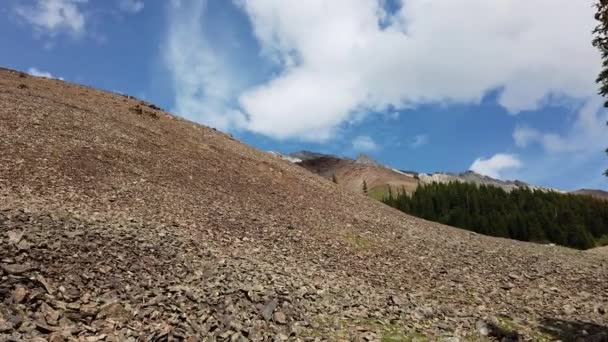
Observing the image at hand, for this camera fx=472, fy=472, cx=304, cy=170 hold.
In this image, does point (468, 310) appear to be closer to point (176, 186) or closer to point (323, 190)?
point (176, 186)

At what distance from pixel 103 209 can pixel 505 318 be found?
16053 mm

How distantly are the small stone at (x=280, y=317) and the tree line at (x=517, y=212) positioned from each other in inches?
3567

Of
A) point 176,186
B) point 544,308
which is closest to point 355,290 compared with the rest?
point 544,308

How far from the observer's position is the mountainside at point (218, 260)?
13070 mm

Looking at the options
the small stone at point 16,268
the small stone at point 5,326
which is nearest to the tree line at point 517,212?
the small stone at point 16,268

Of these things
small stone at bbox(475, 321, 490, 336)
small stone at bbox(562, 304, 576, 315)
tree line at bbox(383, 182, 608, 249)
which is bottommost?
small stone at bbox(475, 321, 490, 336)

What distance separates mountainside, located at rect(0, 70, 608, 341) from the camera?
13070mm

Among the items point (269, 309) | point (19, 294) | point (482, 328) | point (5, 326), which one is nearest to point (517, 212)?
point (482, 328)

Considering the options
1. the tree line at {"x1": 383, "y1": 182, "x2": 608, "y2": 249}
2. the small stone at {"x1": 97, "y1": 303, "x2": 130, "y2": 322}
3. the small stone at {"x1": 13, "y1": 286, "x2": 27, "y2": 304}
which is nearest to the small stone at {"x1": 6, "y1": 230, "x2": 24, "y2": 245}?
the small stone at {"x1": 13, "y1": 286, "x2": 27, "y2": 304}

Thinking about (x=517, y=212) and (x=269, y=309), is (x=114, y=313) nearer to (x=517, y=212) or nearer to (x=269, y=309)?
(x=269, y=309)

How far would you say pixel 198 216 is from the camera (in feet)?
70.5

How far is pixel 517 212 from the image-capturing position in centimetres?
11556

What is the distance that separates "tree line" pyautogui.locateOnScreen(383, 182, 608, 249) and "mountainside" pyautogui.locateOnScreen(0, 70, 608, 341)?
78.5 metres

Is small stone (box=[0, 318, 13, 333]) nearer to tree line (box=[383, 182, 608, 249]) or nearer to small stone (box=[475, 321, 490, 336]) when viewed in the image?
small stone (box=[475, 321, 490, 336])
